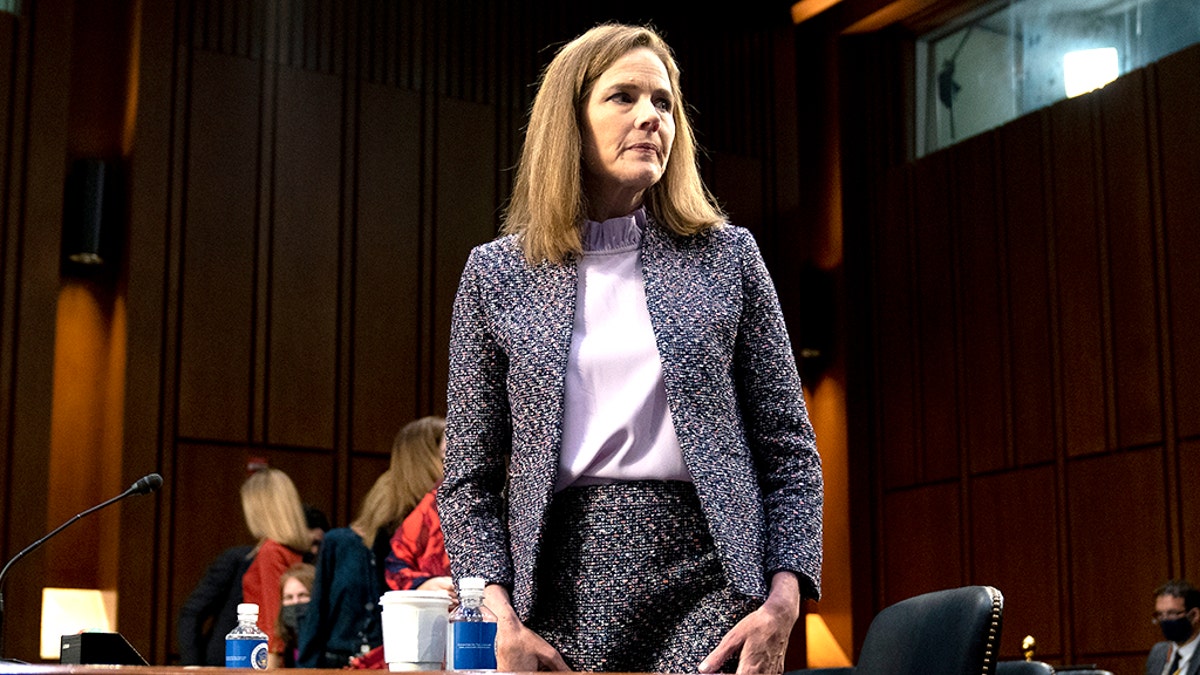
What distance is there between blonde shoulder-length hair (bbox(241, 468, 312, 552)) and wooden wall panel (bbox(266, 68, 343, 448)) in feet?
8.62

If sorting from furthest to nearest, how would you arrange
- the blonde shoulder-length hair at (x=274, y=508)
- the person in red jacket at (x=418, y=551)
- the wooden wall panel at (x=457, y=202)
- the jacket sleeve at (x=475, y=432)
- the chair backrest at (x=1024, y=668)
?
1. the wooden wall panel at (x=457, y=202)
2. the blonde shoulder-length hair at (x=274, y=508)
3. the person in red jacket at (x=418, y=551)
4. the chair backrest at (x=1024, y=668)
5. the jacket sleeve at (x=475, y=432)

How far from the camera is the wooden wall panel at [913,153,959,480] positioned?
367 inches

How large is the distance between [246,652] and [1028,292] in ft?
24.5

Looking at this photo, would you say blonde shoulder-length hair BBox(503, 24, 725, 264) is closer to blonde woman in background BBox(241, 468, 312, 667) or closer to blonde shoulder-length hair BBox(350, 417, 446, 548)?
blonde shoulder-length hair BBox(350, 417, 446, 548)

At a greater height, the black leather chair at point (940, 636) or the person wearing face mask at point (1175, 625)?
the black leather chair at point (940, 636)

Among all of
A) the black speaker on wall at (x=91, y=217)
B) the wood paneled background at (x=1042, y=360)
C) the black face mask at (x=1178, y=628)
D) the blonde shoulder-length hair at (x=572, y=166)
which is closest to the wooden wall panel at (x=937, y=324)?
the wood paneled background at (x=1042, y=360)

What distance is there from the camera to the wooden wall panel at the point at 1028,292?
8.66 m

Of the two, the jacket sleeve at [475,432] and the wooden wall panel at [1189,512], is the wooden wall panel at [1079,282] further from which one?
the jacket sleeve at [475,432]

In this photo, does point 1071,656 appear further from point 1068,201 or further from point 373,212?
point 373,212

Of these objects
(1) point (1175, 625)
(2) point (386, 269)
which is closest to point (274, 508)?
(2) point (386, 269)

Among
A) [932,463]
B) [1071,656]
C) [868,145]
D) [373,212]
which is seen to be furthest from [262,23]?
[1071,656]

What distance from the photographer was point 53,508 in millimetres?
7840

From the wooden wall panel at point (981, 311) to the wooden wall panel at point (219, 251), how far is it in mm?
4223

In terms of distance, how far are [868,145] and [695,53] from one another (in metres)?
1.34
